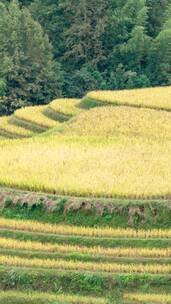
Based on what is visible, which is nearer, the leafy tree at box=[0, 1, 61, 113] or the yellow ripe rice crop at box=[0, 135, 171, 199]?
the yellow ripe rice crop at box=[0, 135, 171, 199]

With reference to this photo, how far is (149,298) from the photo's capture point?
15906mm

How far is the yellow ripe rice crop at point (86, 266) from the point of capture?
16.5m

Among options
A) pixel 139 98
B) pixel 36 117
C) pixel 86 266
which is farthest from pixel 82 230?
pixel 36 117

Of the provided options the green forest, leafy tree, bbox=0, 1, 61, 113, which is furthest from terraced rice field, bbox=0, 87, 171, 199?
the green forest

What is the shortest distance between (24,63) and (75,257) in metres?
23.6

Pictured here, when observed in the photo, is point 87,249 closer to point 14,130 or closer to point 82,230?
point 82,230

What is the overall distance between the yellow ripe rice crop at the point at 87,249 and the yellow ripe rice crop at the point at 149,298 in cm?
94

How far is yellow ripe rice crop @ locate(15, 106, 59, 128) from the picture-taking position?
30195 millimetres

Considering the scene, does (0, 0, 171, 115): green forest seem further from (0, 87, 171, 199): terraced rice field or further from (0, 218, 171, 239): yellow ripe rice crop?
(0, 218, 171, 239): yellow ripe rice crop

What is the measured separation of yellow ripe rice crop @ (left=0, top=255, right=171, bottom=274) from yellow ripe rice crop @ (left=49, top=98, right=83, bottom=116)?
13.5 meters

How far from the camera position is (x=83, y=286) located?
16.3m

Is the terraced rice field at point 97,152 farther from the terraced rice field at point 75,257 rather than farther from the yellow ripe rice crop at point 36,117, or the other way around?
the terraced rice field at point 75,257

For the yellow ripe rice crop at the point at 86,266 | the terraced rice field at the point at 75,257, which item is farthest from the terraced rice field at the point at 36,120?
Answer: the yellow ripe rice crop at the point at 86,266

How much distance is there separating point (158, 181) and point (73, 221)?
1.86 meters
